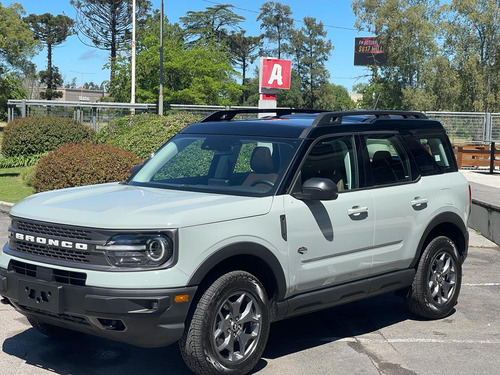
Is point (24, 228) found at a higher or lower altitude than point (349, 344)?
higher

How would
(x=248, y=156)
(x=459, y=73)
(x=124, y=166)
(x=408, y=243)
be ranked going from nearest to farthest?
1. (x=248, y=156)
2. (x=408, y=243)
3. (x=124, y=166)
4. (x=459, y=73)

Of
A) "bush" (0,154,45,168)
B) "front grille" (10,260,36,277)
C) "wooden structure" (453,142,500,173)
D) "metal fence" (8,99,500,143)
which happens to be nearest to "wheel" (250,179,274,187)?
"front grille" (10,260,36,277)

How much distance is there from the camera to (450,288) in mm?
6938

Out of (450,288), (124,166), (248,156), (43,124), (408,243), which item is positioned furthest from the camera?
(43,124)

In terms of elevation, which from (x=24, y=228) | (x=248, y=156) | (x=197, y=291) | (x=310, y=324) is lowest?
(x=310, y=324)

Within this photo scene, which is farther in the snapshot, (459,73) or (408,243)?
(459,73)

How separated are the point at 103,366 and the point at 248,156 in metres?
1.99

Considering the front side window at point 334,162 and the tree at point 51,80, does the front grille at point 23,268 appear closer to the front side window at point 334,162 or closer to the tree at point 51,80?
the front side window at point 334,162

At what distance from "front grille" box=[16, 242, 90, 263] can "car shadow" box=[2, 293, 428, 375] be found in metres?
0.93

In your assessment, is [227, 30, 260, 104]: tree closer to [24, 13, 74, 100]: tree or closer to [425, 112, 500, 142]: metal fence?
[24, 13, 74, 100]: tree

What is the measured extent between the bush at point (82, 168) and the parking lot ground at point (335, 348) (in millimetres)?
5542

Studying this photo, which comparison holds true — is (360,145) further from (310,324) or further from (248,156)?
(310,324)

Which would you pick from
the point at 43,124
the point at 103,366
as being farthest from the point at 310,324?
the point at 43,124

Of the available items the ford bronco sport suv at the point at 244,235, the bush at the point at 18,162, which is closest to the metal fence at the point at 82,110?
the bush at the point at 18,162
